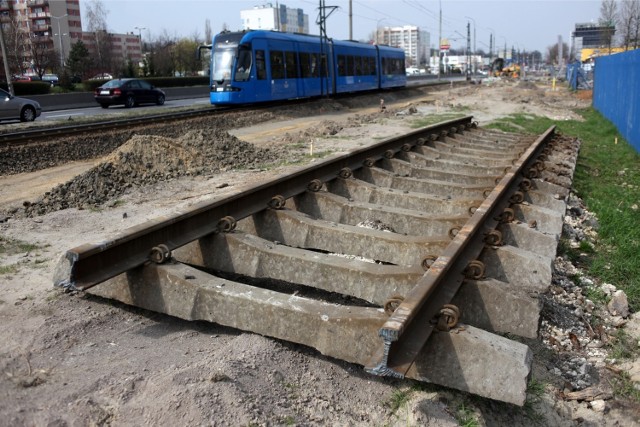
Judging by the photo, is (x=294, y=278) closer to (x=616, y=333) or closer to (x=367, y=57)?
(x=616, y=333)

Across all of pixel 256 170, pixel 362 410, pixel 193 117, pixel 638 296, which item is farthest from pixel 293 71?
pixel 362 410

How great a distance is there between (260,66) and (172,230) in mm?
21422

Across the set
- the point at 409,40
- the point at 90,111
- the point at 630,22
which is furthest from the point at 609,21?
the point at 409,40

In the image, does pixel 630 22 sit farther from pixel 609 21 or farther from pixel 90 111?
pixel 90 111

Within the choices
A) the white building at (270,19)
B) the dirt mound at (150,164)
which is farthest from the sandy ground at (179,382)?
the white building at (270,19)

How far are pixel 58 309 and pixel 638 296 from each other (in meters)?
4.63

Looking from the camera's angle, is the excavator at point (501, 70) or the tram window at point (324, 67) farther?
the excavator at point (501, 70)

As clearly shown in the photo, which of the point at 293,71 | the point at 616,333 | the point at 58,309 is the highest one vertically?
the point at 293,71

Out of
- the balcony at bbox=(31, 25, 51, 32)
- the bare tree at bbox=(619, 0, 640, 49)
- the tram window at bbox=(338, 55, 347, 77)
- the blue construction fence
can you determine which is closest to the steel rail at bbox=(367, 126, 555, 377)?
the blue construction fence

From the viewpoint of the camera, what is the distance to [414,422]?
2807 millimetres

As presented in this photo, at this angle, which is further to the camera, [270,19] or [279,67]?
[270,19]

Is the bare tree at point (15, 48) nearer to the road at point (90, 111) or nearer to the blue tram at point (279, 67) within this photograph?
the road at point (90, 111)

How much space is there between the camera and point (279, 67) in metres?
26.0

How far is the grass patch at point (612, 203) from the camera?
5.48 m
